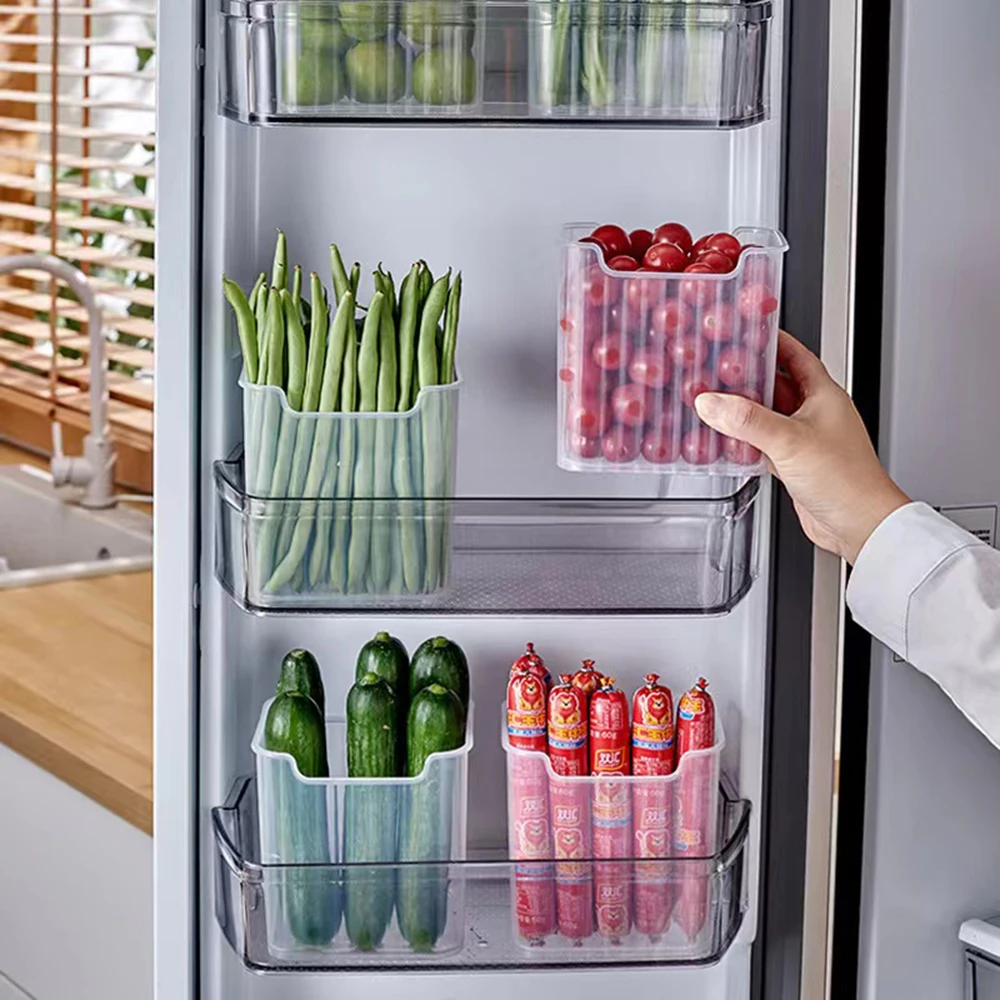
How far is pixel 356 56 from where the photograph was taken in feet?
3.54

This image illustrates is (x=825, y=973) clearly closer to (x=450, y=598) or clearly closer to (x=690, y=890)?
(x=690, y=890)

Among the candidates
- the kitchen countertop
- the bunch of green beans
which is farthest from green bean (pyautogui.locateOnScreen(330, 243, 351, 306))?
the kitchen countertop

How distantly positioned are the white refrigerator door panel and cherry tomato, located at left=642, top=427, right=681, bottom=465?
23 cm

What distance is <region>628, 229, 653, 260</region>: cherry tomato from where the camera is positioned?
1.15m

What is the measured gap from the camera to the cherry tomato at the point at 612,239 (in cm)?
113

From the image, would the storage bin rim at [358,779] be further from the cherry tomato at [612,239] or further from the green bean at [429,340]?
the cherry tomato at [612,239]

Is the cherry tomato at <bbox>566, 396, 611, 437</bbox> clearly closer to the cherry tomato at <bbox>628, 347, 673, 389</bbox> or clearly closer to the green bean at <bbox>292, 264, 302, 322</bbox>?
the cherry tomato at <bbox>628, 347, 673, 389</bbox>

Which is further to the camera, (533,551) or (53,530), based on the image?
(53,530)

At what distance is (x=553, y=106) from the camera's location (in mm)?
1093

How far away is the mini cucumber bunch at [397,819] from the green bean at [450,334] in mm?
245

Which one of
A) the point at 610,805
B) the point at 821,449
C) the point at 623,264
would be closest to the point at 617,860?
the point at 610,805

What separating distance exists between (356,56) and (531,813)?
0.59 meters

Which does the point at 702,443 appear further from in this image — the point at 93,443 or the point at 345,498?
the point at 93,443

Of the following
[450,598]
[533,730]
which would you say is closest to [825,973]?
[533,730]
